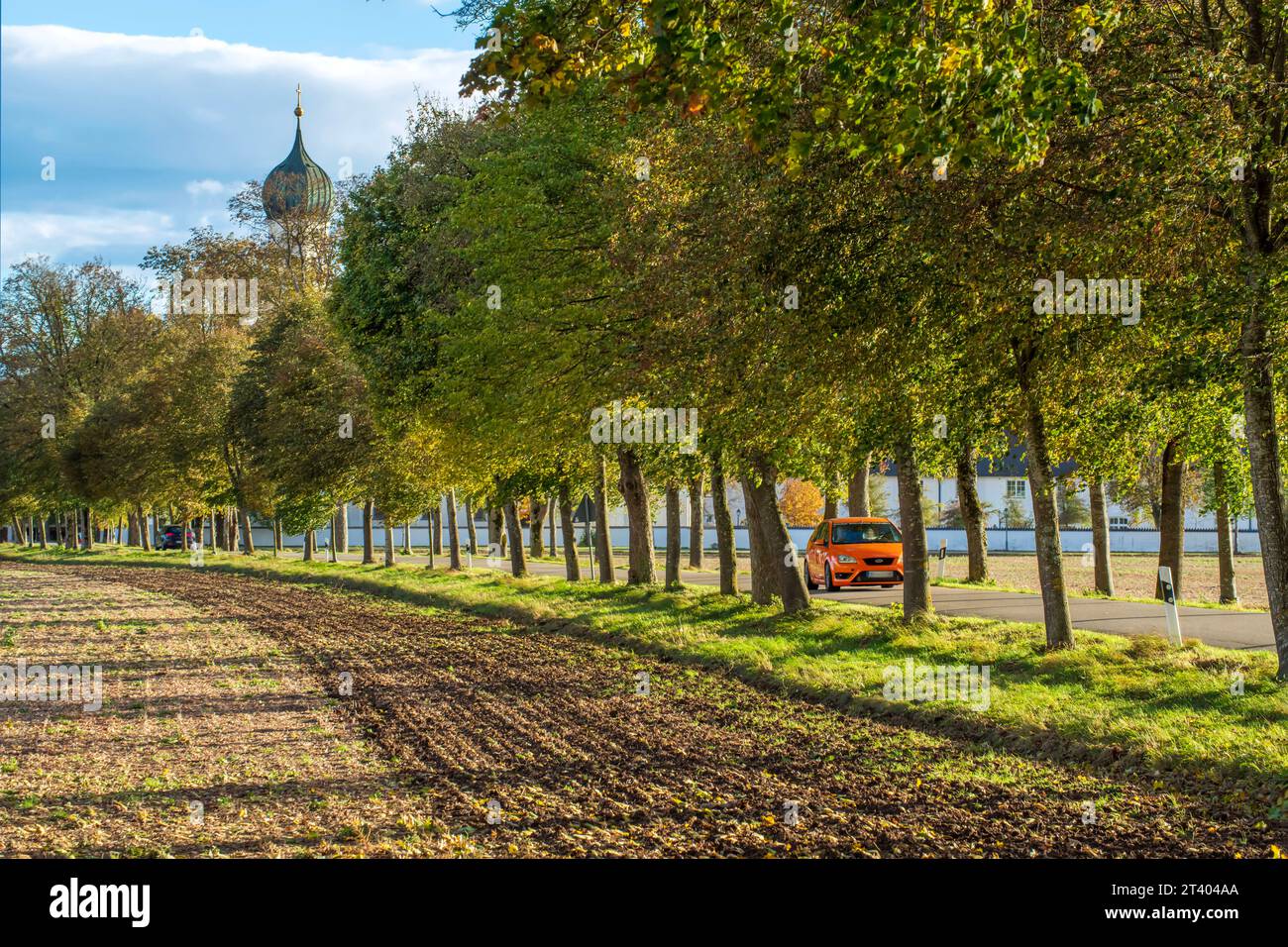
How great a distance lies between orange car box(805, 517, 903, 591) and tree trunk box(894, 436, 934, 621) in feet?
25.9

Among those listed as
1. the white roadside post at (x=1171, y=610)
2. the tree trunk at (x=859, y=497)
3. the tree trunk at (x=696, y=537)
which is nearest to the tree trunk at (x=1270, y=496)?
the white roadside post at (x=1171, y=610)

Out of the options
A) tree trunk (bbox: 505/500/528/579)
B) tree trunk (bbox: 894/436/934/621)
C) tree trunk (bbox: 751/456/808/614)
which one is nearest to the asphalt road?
tree trunk (bbox: 894/436/934/621)

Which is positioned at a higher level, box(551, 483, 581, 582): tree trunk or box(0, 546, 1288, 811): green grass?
box(551, 483, 581, 582): tree trunk

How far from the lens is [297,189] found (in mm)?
66062

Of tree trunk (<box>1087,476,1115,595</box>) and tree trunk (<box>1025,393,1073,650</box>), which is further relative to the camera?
tree trunk (<box>1087,476,1115,595</box>)

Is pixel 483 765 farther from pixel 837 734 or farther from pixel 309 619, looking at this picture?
pixel 309 619

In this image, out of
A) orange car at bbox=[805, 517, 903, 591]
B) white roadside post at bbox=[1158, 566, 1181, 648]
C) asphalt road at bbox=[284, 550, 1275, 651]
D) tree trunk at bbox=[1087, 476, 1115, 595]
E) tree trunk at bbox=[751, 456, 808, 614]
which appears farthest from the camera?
orange car at bbox=[805, 517, 903, 591]

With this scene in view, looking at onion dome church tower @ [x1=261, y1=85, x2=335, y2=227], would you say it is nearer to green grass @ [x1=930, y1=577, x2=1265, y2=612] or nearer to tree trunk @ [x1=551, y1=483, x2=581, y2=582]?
tree trunk @ [x1=551, y1=483, x2=581, y2=582]

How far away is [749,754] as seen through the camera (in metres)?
11.1

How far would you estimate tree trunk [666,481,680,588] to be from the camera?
29469 millimetres

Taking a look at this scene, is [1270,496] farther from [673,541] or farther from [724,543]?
[673,541]

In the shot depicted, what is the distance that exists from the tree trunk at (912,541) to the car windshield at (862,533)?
851cm

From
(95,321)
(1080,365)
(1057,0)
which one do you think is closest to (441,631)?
(1080,365)

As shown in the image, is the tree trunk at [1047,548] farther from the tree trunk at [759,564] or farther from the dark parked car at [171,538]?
the dark parked car at [171,538]
